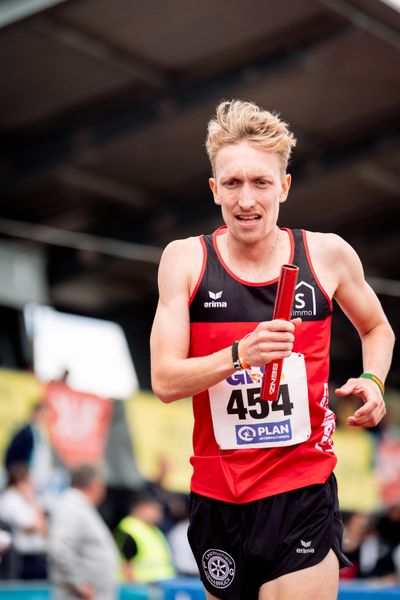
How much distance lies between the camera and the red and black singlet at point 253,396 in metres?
3.79

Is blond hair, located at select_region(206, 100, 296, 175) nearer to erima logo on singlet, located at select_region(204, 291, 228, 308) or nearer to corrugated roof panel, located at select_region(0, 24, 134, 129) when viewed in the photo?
erima logo on singlet, located at select_region(204, 291, 228, 308)

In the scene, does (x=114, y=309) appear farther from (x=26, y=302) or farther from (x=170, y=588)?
(x=170, y=588)

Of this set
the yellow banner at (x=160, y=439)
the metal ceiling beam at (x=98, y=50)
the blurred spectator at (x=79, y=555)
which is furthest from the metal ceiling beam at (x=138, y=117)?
the blurred spectator at (x=79, y=555)

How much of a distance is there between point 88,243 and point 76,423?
5.31 metres

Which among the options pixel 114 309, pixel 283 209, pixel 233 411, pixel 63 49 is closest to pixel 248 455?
pixel 233 411

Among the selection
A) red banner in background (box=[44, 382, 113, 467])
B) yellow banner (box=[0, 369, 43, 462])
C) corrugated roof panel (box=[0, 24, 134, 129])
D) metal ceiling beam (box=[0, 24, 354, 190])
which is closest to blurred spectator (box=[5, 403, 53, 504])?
yellow banner (box=[0, 369, 43, 462])

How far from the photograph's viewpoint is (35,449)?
13109mm

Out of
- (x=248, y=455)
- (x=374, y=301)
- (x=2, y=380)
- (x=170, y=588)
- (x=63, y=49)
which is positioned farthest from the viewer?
(x=2, y=380)

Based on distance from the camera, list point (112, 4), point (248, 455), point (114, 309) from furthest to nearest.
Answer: point (114, 309)
point (112, 4)
point (248, 455)

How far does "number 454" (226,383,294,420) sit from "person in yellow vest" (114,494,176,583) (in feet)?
26.7

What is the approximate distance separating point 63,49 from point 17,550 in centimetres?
595

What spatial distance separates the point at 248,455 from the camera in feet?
12.5

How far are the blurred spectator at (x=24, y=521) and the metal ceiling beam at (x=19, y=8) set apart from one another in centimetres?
494

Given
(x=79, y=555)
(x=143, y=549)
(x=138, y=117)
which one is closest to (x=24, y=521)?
(x=79, y=555)
